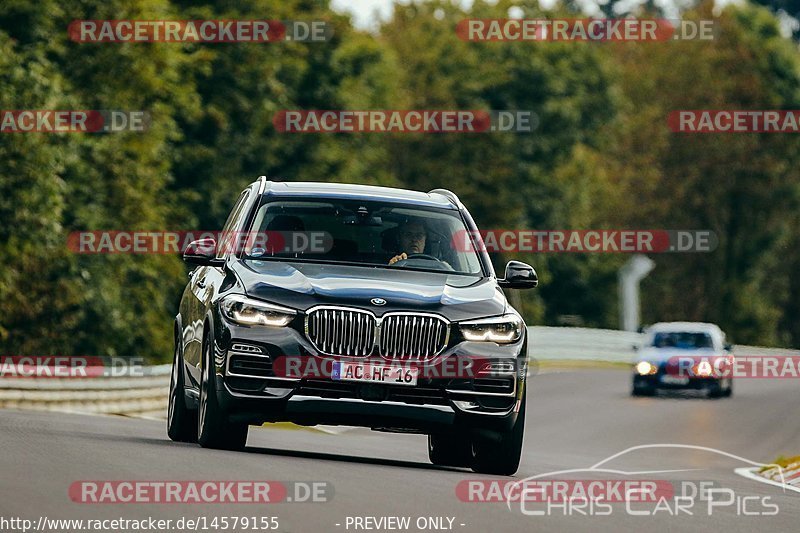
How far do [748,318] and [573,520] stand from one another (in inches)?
3036

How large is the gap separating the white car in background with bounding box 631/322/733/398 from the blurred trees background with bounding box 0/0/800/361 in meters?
12.7

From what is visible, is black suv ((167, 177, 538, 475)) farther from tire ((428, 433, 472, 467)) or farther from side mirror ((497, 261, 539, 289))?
tire ((428, 433, 472, 467))

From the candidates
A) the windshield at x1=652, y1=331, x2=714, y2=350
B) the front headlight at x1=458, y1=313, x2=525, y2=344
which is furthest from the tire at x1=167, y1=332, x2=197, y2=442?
the windshield at x1=652, y1=331, x2=714, y2=350

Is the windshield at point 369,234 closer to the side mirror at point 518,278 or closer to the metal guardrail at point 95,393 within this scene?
the side mirror at point 518,278

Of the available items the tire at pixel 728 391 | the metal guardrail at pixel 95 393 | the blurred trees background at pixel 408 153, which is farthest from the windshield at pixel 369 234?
the blurred trees background at pixel 408 153

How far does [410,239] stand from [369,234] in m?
0.31

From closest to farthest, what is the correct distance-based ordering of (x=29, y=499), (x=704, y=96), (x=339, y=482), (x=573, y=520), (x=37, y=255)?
(x=29, y=499) < (x=573, y=520) < (x=339, y=482) < (x=37, y=255) < (x=704, y=96)

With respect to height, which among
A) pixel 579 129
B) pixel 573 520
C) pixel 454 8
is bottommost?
pixel 573 520

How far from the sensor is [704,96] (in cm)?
8631

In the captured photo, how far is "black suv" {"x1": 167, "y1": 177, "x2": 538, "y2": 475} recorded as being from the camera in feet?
41.7

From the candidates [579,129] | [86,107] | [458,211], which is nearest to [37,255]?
[86,107]

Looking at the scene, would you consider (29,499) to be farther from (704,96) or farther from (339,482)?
(704,96)

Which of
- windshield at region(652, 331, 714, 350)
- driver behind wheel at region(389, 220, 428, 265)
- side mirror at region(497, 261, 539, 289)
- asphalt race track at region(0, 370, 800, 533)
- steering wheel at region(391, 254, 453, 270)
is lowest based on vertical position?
asphalt race track at region(0, 370, 800, 533)

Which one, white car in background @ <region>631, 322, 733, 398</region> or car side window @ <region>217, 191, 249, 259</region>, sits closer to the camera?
car side window @ <region>217, 191, 249, 259</region>
